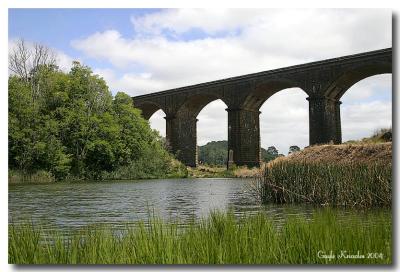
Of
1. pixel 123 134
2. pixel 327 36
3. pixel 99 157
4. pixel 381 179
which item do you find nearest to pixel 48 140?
pixel 99 157

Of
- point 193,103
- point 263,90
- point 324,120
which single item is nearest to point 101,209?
point 324,120

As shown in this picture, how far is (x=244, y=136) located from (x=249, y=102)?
251 cm

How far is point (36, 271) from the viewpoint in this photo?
5.24m

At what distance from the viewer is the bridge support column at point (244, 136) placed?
31.2m

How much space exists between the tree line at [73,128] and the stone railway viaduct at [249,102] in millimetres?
2193

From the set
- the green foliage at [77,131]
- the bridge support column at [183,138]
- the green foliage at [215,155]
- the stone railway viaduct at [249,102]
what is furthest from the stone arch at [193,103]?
the green foliage at [215,155]

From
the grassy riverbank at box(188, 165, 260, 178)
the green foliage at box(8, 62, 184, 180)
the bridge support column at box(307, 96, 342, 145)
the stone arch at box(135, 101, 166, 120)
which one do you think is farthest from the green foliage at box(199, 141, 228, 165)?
the bridge support column at box(307, 96, 342, 145)

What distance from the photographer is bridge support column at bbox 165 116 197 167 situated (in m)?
33.1

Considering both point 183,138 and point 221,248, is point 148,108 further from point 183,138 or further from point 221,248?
point 221,248

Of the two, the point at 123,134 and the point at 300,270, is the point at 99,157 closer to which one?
the point at 123,134

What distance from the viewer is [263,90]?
3161 cm

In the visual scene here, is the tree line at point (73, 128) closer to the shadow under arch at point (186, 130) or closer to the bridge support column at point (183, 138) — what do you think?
the bridge support column at point (183, 138)

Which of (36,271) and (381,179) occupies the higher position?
(381,179)

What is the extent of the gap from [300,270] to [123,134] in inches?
1003
